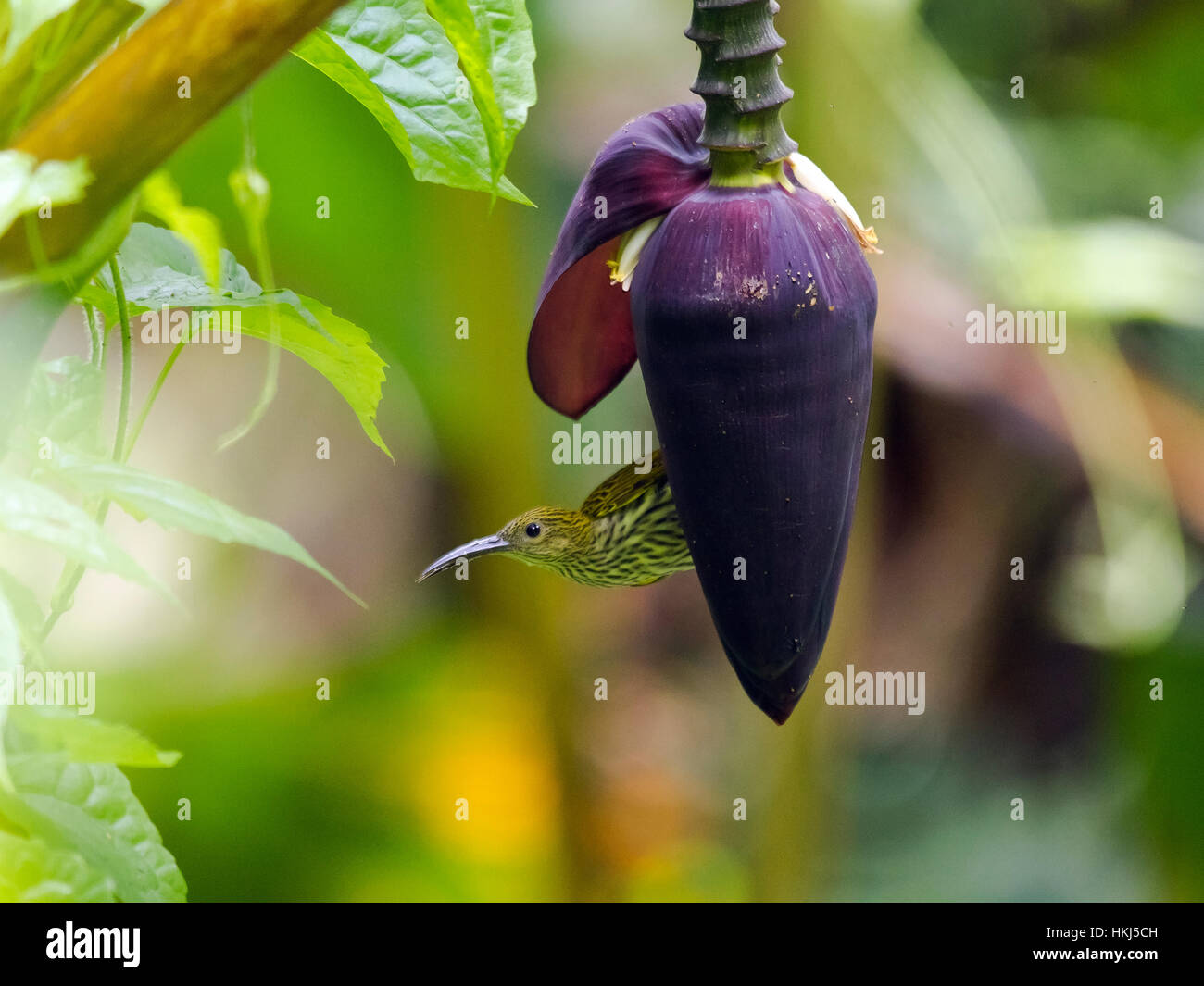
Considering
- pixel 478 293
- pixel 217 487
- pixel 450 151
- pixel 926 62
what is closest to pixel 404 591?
pixel 217 487

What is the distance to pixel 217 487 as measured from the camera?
107 centimetres

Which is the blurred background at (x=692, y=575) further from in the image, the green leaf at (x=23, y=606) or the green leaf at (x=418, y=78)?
the green leaf at (x=23, y=606)

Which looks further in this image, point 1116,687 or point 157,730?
point 1116,687

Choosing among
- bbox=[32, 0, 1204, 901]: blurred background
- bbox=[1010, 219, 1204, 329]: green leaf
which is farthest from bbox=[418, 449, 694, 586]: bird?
bbox=[1010, 219, 1204, 329]: green leaf

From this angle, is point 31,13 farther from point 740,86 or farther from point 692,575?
point 692,575

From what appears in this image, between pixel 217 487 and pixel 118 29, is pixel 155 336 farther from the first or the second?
pixel 118 29

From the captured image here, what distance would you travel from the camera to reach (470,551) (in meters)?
0.39

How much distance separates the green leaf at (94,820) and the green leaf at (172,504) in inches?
3.1

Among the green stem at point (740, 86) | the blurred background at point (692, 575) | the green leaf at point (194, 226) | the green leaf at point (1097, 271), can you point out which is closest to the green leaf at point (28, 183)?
the green leaf at point (194, 226)

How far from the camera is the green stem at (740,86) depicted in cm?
28

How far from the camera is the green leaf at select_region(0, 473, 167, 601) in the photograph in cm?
23

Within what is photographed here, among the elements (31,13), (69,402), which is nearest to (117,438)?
(69,402)

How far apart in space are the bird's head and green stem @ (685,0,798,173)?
14 cm

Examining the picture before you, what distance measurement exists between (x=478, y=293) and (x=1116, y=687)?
699 mm
